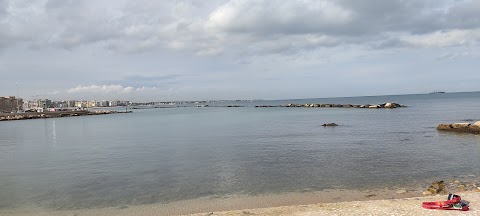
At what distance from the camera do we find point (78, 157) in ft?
110

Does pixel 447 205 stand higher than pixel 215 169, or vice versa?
pixel 447 205

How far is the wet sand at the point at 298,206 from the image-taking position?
45.3 ft

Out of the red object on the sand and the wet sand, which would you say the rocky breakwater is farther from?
the red object on the sand

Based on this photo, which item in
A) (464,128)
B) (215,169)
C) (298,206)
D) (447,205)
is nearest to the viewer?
(447,205)

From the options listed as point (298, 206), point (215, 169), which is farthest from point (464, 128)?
point (298, 206)

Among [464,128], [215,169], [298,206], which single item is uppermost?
[464,128]

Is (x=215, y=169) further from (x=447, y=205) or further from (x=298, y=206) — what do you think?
(x=447, y=205)

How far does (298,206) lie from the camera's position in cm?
1510

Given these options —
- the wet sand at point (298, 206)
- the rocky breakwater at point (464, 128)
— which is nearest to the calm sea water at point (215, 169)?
the wet sand at point (298, 206)

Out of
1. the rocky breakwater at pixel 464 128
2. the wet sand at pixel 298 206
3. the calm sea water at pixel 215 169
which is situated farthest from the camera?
the rocky breakwater at pixel 464 128

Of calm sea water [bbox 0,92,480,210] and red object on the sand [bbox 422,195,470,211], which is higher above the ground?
red object on the sand [bbox 422,195,470,211]

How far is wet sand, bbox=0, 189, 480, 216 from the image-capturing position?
543 inches

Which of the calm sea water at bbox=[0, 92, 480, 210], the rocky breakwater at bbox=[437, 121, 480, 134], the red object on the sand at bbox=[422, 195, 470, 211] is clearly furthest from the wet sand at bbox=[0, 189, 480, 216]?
the rocky breakwater at bbox=[437, 121, 480, 134]

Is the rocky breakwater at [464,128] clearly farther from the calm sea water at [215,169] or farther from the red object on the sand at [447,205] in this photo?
the red object on the sand at [447,205]
